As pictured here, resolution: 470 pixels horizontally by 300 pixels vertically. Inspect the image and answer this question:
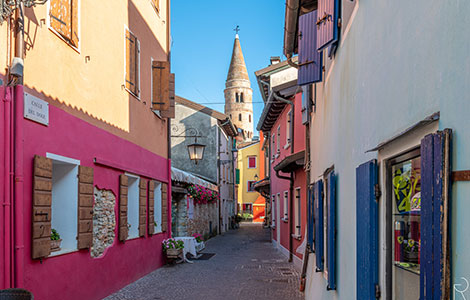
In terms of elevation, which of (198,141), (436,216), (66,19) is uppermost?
(66,19)

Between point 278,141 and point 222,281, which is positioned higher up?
point 278,141

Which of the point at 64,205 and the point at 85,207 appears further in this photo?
the point at 85,207

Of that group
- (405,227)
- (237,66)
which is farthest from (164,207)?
(237,66)

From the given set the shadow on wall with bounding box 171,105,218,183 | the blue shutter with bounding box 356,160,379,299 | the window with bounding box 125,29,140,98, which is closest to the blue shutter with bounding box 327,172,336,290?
the blue shutter with bounding box 356,160,379,299

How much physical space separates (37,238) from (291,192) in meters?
9.47

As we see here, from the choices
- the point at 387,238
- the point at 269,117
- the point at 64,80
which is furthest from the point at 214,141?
the point at 387,238

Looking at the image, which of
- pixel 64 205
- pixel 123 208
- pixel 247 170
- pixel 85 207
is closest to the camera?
pixel 64 205

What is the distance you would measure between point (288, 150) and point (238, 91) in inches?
2127

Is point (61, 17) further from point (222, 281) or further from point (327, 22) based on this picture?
point (222, 281)

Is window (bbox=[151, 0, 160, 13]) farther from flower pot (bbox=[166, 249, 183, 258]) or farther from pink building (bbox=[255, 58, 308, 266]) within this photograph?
flower pot (bbox=[166, 249, 183, 258])

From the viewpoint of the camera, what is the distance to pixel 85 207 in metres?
7.57

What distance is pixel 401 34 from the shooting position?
2.82 metres

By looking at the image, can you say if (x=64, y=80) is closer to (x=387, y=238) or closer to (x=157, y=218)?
(x=387, y=238)

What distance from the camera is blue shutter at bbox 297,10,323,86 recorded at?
23.3 feet
